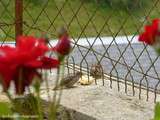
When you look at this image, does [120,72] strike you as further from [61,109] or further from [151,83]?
[61,109]

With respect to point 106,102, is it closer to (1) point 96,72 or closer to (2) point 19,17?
(1) point 96,72

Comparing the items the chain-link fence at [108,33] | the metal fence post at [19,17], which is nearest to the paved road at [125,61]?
the chain-link fence at [108,33]

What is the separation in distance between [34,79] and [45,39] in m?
0.09

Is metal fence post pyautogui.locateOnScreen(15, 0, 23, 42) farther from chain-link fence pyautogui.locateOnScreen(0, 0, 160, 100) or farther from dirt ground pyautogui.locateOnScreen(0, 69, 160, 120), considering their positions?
dirt ground pyautogui.locateOnScreen(0, 69, 160, 120)

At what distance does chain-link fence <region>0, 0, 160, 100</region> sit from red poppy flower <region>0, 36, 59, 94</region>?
1277mm

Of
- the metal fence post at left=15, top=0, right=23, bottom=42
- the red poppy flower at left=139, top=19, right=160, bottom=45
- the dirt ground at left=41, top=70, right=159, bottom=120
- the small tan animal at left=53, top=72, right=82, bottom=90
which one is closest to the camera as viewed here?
the red poppy flower at left=139, top=19, right=160, bottom=45

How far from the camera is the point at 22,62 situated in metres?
0.90

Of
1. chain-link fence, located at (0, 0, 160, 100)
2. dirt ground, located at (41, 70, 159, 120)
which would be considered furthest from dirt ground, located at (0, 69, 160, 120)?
chain-link fence, located at (0, 0, 160, 100)

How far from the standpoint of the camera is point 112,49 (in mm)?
6711

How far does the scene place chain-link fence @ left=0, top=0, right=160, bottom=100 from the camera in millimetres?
3842

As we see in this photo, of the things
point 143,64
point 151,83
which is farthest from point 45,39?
point 143,64

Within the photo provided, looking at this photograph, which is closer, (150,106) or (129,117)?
(129,117)

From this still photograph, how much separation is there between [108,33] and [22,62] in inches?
310

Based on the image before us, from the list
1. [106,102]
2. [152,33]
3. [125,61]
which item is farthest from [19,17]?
[152,33]
